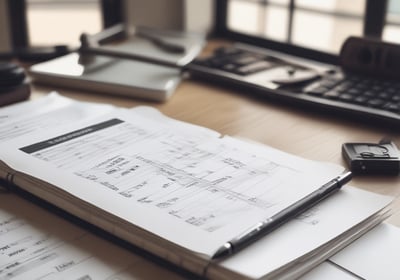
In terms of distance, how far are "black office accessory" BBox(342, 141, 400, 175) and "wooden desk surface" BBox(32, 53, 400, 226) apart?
0.02m

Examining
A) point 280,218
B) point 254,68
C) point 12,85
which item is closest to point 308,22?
point 254,68

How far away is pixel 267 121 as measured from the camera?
1.03m

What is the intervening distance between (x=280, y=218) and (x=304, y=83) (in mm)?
534

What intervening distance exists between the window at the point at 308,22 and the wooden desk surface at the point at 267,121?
34cm

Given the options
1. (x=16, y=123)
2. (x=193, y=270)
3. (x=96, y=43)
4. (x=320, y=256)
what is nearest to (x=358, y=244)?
(x=320, y=256)

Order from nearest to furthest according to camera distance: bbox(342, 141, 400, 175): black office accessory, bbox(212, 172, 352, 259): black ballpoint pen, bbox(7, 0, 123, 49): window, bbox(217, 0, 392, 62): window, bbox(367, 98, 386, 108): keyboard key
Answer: bbox(212, 172, 352, 259): black ballpoint pen, bbox(342, 141, 400, 175): black office accessory, bbox(367, 98, 386, 108): keyboard key, bbox(217, 0, 392, 62): window, bbox(7, 0, 123, 49): window

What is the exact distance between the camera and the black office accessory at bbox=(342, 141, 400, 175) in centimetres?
82

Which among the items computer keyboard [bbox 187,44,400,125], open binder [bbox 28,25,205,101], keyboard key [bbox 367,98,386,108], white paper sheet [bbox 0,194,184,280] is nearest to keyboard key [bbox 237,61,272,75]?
computer keyboard [bbox 187,44,400,125]

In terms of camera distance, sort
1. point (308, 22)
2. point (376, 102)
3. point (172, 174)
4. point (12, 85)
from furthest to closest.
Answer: point (308, 22), point (12, 85), point (376, 102), point (172, 174)

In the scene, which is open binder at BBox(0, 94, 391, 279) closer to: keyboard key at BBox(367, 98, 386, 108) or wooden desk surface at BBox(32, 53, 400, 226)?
wooden desk surface at BBox(32, 53, 400, 226)

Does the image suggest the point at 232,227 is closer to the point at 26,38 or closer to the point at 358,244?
the point at 358,244

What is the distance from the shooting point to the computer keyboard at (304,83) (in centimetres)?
100

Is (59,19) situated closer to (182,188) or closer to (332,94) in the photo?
(332,94)

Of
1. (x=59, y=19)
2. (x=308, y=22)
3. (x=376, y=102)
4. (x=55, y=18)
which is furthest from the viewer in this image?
(x=59, y=19)
